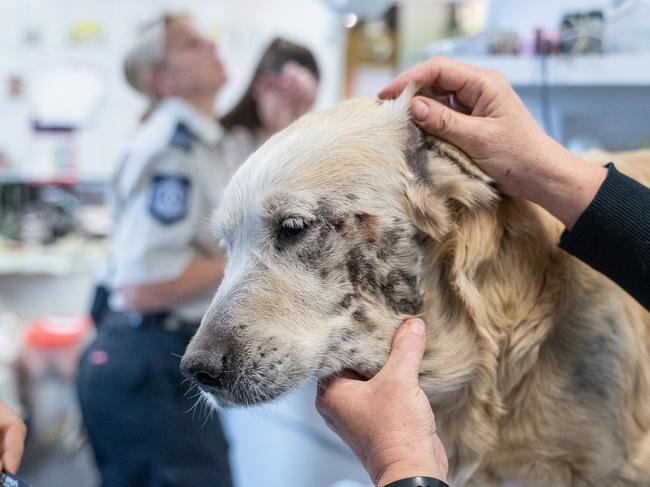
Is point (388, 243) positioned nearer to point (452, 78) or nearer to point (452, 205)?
point (452, 205)

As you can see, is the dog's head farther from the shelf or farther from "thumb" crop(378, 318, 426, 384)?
the shelf

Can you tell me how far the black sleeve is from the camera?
0.83 m

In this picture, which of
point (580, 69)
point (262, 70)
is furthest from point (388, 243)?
point (262, 70)

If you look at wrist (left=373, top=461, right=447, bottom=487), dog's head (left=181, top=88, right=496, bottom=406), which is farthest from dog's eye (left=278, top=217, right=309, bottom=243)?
wrist (left=373, top=461, right=447, bottom=487)

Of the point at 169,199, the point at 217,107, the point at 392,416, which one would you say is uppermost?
the point at 392,416

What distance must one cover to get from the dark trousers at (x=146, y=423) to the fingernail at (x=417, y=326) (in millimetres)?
865

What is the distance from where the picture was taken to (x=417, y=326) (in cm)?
90

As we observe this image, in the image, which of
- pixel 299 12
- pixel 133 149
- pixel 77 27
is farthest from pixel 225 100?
pixel 133 149

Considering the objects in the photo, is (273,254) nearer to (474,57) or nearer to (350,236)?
(350,236)

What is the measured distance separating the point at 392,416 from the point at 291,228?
0.91 ft

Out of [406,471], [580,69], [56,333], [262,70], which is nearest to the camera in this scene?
[406,471]

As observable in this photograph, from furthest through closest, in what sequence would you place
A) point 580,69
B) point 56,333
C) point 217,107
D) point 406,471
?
point 56,333 < point 217,107 < point 580,69 < point 406,471

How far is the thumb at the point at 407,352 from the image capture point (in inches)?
32.7

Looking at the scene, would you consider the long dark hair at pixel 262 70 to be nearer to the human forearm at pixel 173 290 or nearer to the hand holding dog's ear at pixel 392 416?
the human forearm at pixel 173 290
